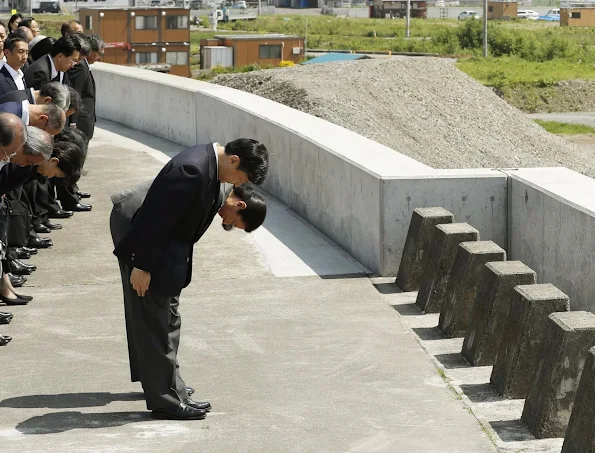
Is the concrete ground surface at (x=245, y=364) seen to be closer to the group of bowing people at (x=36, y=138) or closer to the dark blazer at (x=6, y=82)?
the group of bowing people at (x=36, y=138)

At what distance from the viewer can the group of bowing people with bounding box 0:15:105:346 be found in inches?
290

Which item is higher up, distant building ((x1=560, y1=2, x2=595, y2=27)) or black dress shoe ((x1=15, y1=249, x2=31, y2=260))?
black dress shoe ((x1=15, y1=249, x2=31, y2=260))

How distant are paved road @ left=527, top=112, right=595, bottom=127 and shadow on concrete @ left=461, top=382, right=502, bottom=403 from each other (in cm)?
3730

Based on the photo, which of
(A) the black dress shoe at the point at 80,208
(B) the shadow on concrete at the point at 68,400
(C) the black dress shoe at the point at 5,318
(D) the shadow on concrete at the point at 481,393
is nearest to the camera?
(B) the shadow on concrete at the point at 68,400

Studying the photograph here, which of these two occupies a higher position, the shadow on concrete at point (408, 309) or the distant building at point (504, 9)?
the shadow on concrete at point (408, 309)

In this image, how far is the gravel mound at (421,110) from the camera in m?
21.8

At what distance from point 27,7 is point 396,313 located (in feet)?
397

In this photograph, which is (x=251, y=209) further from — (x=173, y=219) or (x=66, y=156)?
(x=66, y=156)

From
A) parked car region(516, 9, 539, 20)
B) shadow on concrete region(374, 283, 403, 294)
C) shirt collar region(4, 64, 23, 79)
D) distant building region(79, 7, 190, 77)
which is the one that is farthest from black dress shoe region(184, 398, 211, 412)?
parked car region(516, 9, 539, 20)

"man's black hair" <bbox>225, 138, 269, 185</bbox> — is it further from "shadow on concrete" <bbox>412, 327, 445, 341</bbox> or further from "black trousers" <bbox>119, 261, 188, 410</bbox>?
"shadow on concrete" <bbox>412, 327, 445, 341</bbox>

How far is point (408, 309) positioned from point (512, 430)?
2555 mm

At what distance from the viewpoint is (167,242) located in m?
6.33

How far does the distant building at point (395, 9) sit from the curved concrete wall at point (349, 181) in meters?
130

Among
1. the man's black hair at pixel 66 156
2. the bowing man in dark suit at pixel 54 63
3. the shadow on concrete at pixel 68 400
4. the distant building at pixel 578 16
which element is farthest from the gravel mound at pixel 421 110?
the distant building at pixel 578 16
